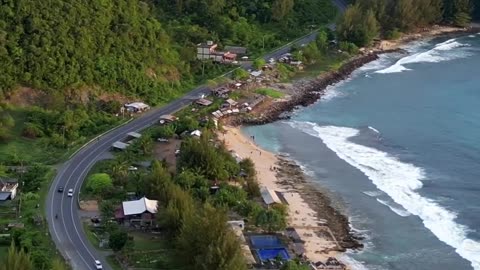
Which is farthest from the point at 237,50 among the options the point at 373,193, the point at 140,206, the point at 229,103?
the point at 140,206

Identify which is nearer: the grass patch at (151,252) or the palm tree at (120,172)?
the grass patch at (151,252)

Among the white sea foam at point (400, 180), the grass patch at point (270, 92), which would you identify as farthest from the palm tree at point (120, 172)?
the grass patch at point (270, 92)

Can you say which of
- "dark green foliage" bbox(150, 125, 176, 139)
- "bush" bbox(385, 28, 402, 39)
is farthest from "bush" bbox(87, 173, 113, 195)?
"bush" bbox(385, 28, 402, 39)

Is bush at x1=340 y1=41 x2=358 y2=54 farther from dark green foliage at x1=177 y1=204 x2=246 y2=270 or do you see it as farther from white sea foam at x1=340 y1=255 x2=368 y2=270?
dark green foliage at x1=177 y1=204 x2=246 y2=270

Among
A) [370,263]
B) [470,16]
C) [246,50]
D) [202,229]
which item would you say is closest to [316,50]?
[246,50]

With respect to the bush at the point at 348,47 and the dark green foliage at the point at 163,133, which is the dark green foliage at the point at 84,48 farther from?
the bush at the point at 348,47

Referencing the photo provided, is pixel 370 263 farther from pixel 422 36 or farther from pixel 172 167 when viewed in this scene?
pixel 422 36

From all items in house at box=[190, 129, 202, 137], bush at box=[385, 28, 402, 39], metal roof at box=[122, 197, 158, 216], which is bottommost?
metal roof at box=[122, 197, 158, 216]
